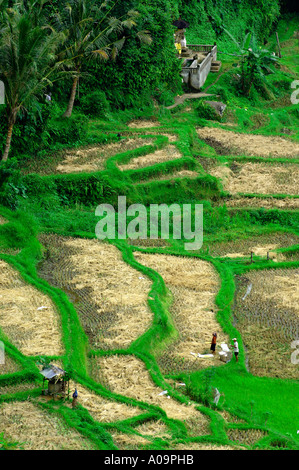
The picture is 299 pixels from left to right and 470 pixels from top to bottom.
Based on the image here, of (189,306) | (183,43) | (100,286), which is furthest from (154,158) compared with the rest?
(183,43)

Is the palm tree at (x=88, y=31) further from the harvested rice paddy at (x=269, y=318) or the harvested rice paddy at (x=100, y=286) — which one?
the harvested rice paddy at (x=269, y=318)

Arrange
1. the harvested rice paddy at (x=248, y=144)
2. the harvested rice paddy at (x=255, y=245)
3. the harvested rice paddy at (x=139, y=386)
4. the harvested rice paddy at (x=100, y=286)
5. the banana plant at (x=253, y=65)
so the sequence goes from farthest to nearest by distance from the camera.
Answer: the banana plant at (x=253, y=65) → the harvested rice paddy at (x=248, y=144) → the harvested rice paddy at (x=255, y=245) → the harvested rice paddy at (x=100, y=286) → the harvested rice paddy at (x=139, y=386)

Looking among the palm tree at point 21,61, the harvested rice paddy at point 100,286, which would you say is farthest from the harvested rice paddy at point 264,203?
the palm tree at point 21,61

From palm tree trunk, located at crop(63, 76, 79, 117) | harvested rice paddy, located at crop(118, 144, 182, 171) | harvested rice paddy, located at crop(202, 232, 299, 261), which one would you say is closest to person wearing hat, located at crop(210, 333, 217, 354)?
harvested rice paddy, located at crop(202, 232, 299, 261)

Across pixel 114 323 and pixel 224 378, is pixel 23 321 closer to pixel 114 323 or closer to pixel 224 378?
pixel 114 323

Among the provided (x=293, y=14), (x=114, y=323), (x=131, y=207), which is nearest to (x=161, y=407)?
(x=114, y=323)
